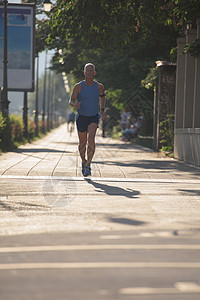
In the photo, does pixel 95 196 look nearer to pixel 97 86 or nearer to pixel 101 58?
pixel 97 86

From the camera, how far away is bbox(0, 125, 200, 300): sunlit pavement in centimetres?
367

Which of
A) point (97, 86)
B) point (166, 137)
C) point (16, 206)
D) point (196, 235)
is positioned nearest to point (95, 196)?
point (16, 206)

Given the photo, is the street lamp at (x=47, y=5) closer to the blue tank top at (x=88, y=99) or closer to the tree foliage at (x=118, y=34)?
the tree foliage at (x=118, y=34)

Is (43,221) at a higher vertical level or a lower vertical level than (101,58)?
lower

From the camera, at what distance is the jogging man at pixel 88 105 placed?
10742mm

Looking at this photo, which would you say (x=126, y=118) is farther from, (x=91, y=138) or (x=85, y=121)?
(x=91, y=138)

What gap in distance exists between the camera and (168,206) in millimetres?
6992

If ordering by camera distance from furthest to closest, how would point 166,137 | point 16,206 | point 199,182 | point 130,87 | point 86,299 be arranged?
point 130,87, point 166,137, point 199,182, point 16,206, point 86,299

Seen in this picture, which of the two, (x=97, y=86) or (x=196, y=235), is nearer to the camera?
(x=196, y=235)

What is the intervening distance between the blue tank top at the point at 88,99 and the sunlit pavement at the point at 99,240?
1.84 meters

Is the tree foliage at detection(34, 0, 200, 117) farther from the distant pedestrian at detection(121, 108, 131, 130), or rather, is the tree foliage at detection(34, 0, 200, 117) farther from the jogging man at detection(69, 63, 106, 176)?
the jogging man at detection(69, 63, 106, 176)

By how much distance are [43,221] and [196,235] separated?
1486mm

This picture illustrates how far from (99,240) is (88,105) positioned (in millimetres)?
6109

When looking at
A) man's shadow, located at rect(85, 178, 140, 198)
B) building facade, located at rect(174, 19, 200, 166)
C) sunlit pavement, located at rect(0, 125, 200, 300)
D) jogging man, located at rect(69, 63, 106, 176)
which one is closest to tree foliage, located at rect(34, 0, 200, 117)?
building facade, located at rect(174, 19, 200, 166)
